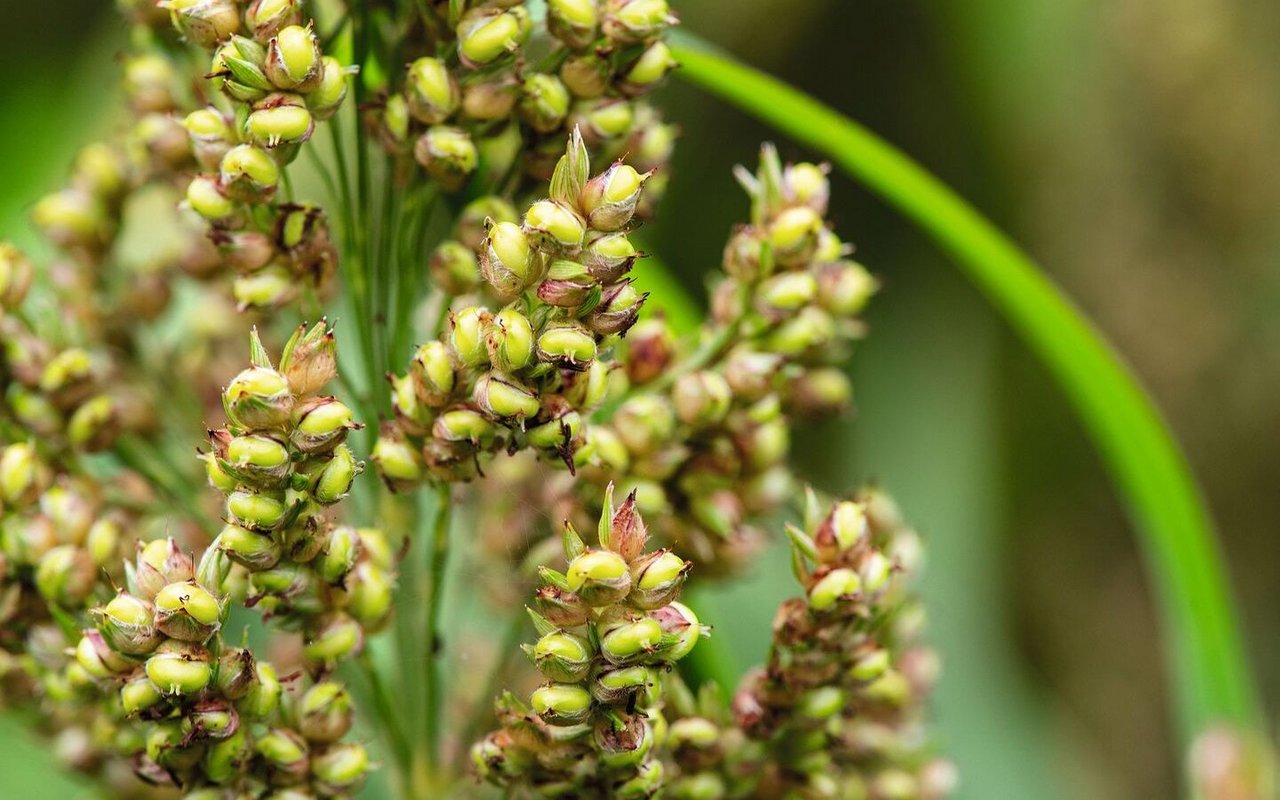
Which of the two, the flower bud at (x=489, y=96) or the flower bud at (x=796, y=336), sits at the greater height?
the flower bud at (x=796, y=336)

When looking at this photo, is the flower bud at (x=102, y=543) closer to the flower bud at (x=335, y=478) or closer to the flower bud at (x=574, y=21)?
the flower bud at (x=335, y=478)

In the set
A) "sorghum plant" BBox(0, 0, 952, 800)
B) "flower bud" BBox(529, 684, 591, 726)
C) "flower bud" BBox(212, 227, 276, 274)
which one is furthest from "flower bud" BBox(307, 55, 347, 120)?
"flower bud" BBox(529, 684, 591, 726)

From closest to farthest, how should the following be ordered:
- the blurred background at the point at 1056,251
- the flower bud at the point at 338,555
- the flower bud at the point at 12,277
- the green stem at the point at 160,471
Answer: the flower bud at the point at 338,555 → the flower bud at the point at 12,277 → the green stem at the point at 160,471 → the blurred background at the point at 1056,251

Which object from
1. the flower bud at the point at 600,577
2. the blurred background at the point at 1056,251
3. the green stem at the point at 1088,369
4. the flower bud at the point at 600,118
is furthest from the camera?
the blurred background at the point at 1056,251

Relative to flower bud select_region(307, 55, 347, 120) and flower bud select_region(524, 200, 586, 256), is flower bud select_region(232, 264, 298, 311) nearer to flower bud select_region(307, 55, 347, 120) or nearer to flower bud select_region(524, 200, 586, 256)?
flower bud select_region(307, 55, 347, 120)

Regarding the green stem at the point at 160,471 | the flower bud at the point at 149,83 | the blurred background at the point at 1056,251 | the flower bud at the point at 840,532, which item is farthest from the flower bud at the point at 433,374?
the blurred background at the point at 1056,251

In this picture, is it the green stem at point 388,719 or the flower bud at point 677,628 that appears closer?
the flower bud at point 677,628

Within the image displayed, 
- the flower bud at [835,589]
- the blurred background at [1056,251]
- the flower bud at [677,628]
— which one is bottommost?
the flower bud at [677,628]
